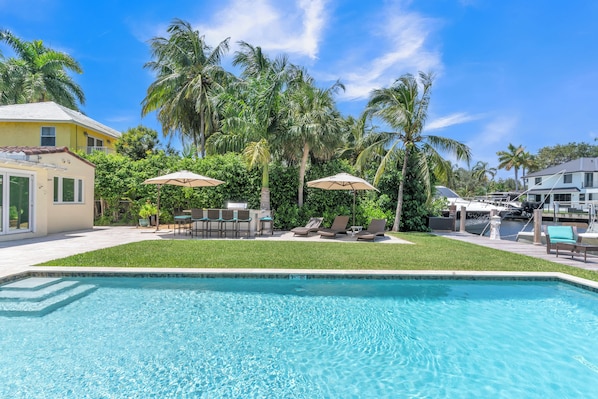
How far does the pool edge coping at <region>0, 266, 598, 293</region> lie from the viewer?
6855 millimetres

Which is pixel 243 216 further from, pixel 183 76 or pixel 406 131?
pixel 183 76

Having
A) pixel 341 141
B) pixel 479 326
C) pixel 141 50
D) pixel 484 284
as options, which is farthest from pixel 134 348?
pixel 141 50

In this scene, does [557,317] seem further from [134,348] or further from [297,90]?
[297,90]

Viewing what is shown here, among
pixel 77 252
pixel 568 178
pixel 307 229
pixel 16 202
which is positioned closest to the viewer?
pixel 77 252

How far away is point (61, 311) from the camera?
5.44 meters

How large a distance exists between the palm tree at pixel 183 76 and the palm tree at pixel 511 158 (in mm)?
58961

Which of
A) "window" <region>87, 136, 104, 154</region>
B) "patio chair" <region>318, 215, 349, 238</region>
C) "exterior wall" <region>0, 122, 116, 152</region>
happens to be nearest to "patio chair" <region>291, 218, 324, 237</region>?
"patio chair" <region>318, 215, 349, 238</region>

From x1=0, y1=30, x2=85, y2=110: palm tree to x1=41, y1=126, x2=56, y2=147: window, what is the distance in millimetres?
7146

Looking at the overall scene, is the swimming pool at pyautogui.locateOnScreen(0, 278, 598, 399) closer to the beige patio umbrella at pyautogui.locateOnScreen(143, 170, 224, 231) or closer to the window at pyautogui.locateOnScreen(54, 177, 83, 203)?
the beige patio umbrella at pyautogui.locateOnScreen(143, 170, 224, 231)

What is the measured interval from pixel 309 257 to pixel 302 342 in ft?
14.0

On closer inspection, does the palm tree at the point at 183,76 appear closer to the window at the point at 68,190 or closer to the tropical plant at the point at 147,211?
the tropical plant at the point at 147,211

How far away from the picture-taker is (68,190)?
14.4 m

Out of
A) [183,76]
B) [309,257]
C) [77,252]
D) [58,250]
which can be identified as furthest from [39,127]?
[309,257]

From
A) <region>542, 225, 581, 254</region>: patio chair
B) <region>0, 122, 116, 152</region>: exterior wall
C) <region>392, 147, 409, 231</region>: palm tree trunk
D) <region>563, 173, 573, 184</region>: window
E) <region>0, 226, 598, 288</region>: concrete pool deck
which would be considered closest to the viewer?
<region>0, 226, 598, 288</region>: concrete pool deck
